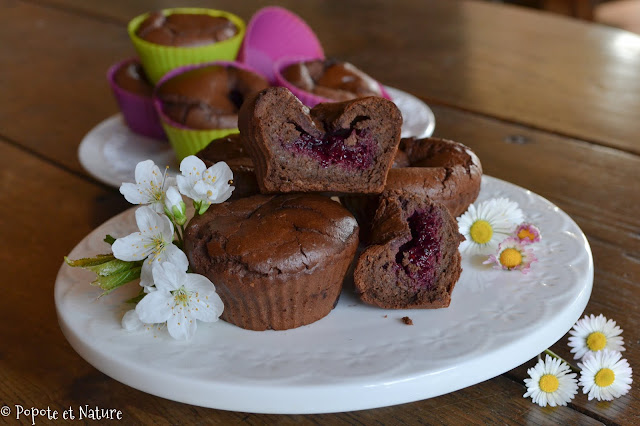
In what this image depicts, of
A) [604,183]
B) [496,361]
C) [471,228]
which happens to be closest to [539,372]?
[496,361]

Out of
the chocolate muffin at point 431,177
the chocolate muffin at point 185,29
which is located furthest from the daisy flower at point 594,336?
the chocolate muffin at point 185,29

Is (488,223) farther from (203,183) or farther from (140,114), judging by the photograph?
(140,114)

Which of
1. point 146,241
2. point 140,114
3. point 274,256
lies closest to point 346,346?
point 274,256

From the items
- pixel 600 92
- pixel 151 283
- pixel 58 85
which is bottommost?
pixel 58 85

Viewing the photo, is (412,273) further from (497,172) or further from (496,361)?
(497,172)

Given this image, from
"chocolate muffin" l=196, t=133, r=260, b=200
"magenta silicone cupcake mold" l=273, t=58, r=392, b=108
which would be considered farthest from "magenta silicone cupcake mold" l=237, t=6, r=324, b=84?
"chocolate muffin" l=196, t=133, r=260, b=200

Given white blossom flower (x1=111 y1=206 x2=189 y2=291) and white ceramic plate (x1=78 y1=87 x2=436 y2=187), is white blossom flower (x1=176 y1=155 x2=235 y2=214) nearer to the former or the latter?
white blossom flower (x1=111 y1=206 x2=189 y2=291)
